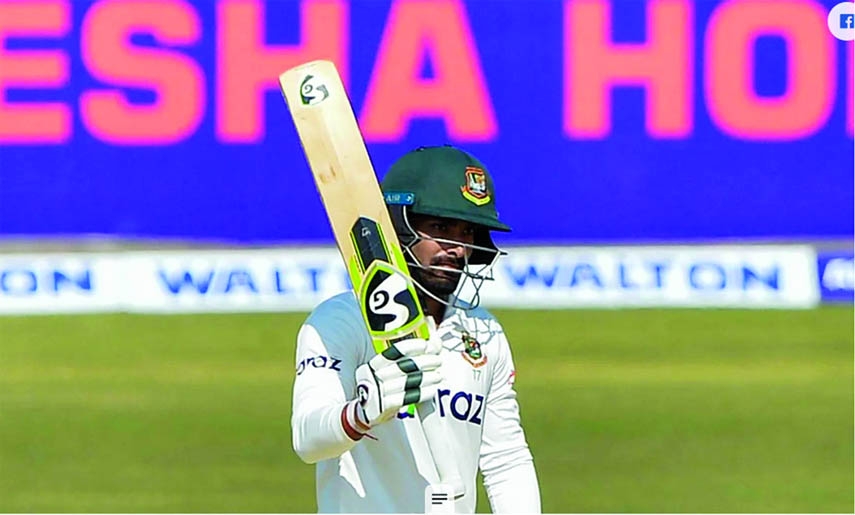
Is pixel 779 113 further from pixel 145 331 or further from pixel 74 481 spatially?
pixel 74 481

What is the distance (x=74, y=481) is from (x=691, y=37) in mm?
4431

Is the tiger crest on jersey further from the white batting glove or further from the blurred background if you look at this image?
the blurred background

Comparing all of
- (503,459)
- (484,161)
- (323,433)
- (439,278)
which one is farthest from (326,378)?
(484,161)

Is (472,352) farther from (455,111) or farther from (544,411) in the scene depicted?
(455,111)

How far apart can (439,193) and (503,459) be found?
0.46m

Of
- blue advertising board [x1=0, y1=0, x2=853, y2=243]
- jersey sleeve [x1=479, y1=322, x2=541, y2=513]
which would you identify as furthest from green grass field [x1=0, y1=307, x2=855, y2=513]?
jersey sleeve [x1=479, y1=322, x2=541, y2=513]

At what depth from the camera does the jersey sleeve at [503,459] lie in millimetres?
2383

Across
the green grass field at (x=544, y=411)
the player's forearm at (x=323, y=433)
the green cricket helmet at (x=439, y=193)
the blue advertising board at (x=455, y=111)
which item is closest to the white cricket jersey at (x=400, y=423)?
the player's forearm at (x=323, y=433)

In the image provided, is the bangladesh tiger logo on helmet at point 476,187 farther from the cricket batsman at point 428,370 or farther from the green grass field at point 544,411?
the green grass field at point 544,411

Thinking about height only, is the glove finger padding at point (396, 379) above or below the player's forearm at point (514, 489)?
above

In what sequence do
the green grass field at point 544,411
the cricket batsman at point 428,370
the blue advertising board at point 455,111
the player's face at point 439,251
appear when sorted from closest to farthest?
the cricket batsman at point 428,370 → the player's face at point 439,251 → the green grass field at point 544,411 → the blue advertising board at point 455,111

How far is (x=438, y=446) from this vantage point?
222 centimetres

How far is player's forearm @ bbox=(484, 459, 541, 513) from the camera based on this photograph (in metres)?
2.38

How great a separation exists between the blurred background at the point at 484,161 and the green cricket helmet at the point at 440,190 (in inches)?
178
